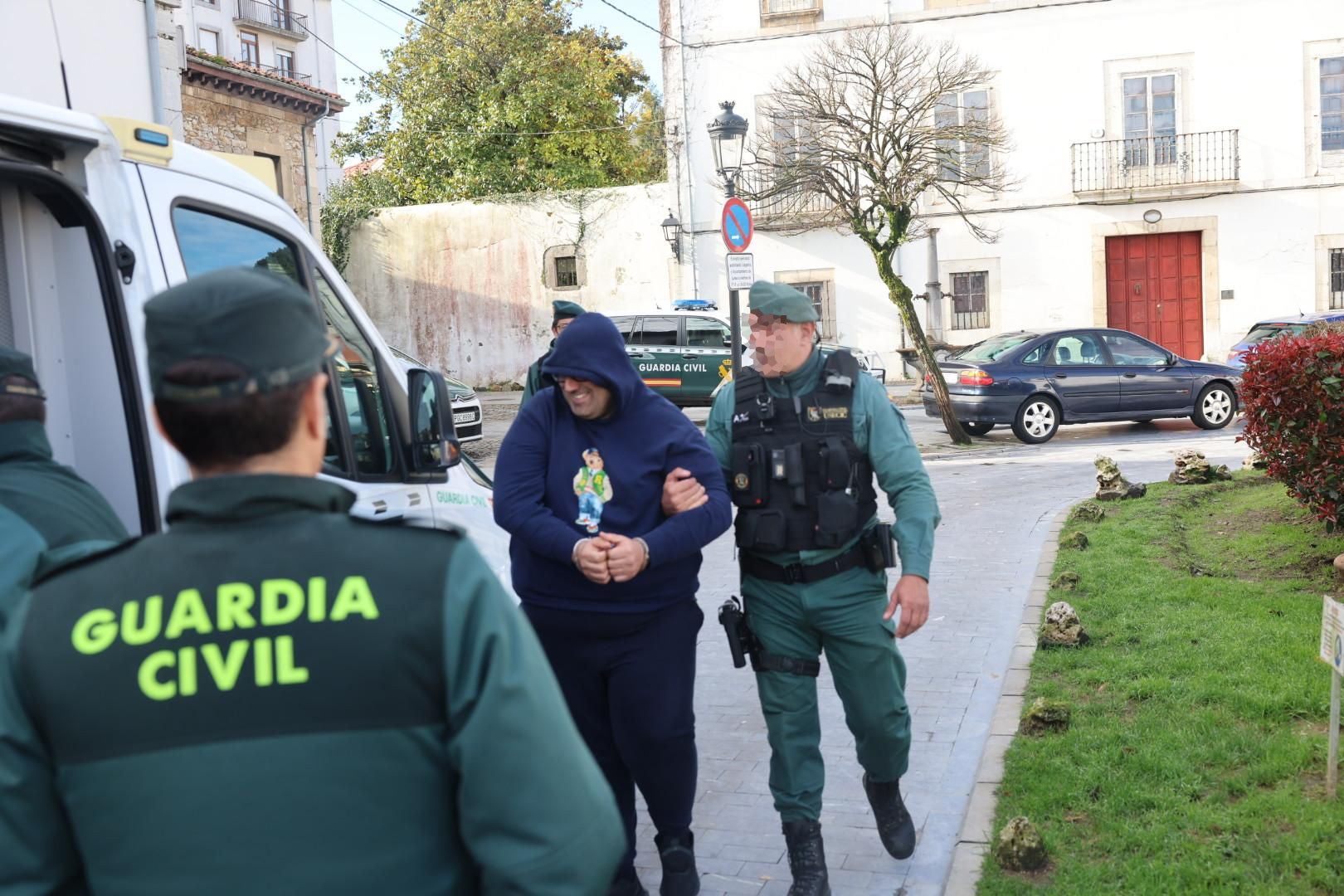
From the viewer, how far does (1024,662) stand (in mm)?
6199

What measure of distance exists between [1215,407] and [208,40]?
43.6 m

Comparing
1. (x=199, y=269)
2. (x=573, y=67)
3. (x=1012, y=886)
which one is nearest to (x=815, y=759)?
(x=1012, y=886)

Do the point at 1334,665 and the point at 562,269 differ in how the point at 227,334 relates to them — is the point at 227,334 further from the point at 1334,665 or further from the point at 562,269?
the point at 562,269

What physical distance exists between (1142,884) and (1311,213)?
84.8ft

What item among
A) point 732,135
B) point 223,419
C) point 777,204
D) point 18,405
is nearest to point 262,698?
point 223,419

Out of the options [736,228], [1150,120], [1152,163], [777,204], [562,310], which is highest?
[1150,120]

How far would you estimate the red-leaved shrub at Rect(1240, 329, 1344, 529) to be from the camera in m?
6.99

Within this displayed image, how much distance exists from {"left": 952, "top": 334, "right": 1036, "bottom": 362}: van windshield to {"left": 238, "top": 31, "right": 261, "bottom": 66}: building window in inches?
1631

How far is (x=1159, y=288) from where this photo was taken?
2678 cm

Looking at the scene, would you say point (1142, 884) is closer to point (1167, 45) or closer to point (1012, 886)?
point (1012, 886)

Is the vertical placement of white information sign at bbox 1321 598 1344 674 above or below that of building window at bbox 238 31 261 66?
below

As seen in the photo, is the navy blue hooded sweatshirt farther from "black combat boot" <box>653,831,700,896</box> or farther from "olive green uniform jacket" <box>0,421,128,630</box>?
"olive green uniform jacket" <box>0,421,128,630</box>

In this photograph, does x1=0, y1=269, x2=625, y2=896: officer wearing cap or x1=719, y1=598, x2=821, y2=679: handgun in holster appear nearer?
x1=0, y1=269, x2=625, y2=896: officer wearing cap

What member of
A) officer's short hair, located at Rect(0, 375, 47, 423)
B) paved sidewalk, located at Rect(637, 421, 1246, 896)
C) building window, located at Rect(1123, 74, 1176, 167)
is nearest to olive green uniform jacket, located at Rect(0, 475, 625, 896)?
officer's short hair, located at Rect(0, 375, 47, 423)
